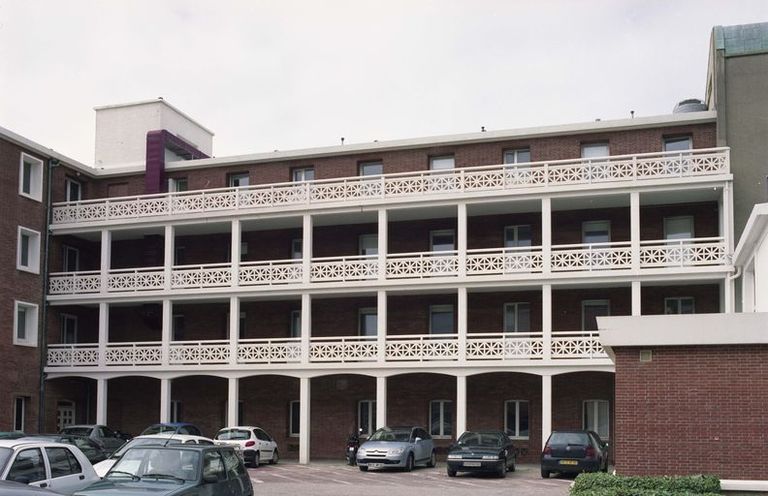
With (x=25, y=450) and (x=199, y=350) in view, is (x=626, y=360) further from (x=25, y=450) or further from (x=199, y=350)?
(x=199, y=350)

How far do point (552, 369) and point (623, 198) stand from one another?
6008 mm

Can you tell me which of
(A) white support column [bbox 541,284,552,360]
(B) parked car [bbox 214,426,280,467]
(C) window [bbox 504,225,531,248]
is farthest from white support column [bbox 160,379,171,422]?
(A) white support column [bbox 541,284,552,360]

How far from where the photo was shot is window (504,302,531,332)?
33.8 metres

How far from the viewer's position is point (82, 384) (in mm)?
37500

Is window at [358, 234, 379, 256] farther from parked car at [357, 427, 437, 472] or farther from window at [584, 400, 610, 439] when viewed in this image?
window at [584, 400, 610, 439]

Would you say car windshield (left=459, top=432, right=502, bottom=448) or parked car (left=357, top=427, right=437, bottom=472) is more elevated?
car windshield (left=459, top=432, right=502, bottom=448)

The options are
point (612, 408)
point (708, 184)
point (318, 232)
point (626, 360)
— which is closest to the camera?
point (626, 360)

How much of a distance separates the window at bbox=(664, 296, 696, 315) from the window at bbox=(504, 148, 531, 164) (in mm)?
6683

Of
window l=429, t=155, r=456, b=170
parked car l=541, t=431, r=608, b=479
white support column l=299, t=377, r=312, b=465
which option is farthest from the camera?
window l=429, t=155, r=456, b=170

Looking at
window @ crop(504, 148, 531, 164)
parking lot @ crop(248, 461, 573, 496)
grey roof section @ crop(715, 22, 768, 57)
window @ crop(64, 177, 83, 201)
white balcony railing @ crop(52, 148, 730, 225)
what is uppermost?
grey roof section @ crop(715, 22, 768, 57)

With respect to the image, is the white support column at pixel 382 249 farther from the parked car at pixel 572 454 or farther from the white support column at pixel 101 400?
the white support column at pixel 101 400

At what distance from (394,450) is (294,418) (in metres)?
9.55

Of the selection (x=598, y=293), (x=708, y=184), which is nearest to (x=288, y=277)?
(x=598, y=293)

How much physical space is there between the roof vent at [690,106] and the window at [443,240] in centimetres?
879
